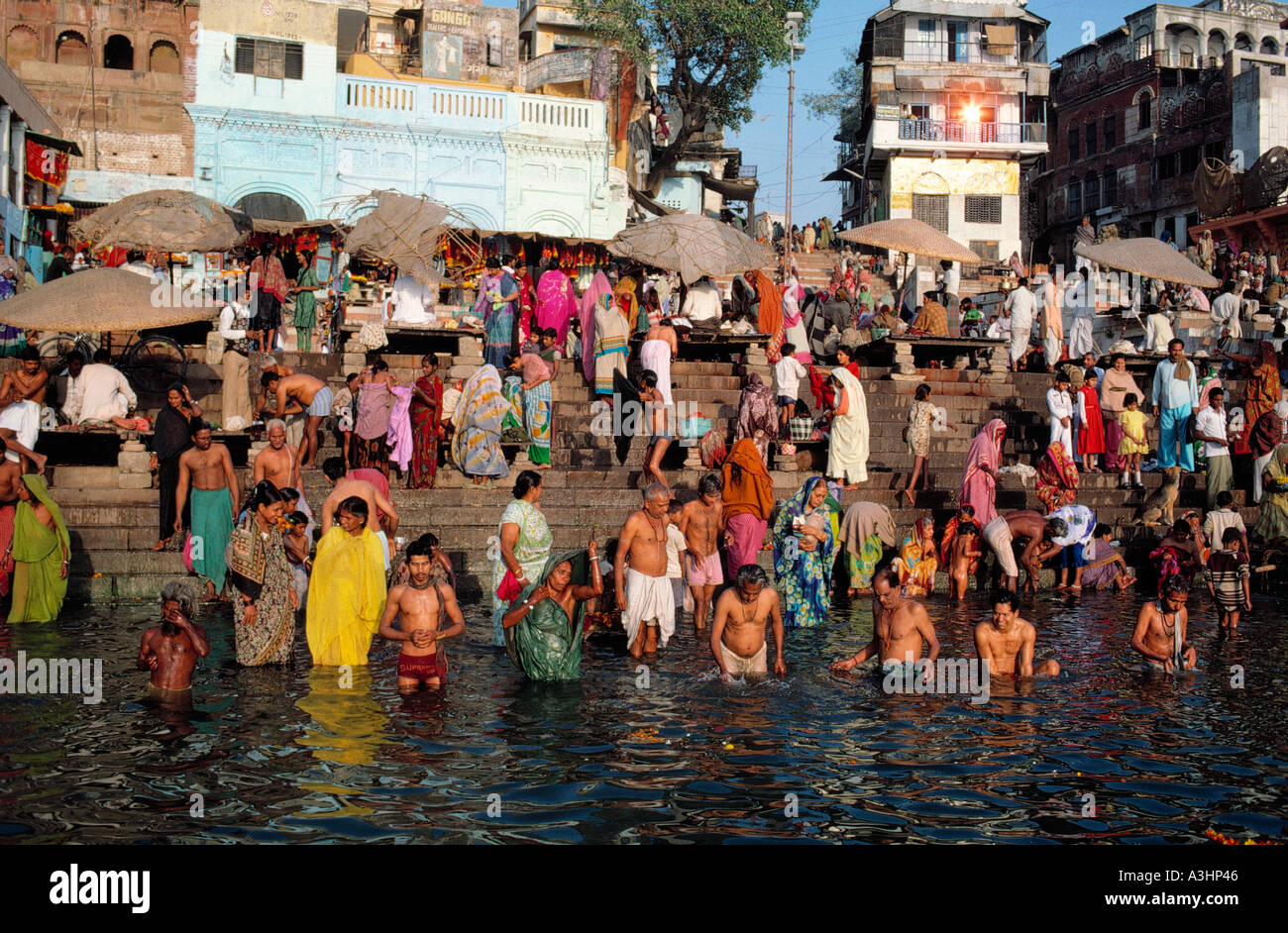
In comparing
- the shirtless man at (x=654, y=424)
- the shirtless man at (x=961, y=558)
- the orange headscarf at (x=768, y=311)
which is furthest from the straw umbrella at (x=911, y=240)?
the shirtless man at (x=961, y=558)

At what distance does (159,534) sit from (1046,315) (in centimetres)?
1287

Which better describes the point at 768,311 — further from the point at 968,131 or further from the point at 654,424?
the point at 968,131

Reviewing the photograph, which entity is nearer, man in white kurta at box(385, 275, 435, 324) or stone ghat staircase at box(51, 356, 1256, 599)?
stone ghat staircase at box(51, 356, 1256, 599)

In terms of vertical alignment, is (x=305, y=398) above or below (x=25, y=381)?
below

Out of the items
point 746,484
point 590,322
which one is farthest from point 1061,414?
point 590,322

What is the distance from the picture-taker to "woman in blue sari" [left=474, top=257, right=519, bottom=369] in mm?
16328

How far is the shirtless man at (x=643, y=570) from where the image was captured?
31.7ft

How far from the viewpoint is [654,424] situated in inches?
567

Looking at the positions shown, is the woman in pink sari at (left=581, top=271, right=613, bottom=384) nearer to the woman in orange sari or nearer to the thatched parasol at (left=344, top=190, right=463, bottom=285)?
the thatched parasol at (left=344, top=190, right=463, bottom=285)

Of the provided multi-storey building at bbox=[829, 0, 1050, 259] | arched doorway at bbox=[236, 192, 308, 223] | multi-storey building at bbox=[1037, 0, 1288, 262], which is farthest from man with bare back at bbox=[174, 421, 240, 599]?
multi-storey building at bbox=[1037, 0, 1288, 262]

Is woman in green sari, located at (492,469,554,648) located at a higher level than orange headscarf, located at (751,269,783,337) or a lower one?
lower

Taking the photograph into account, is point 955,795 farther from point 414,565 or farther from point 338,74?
point 338,74

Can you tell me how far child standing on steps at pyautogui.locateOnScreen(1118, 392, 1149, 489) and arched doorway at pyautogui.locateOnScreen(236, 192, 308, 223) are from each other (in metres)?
17.2

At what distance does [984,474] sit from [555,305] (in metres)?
6.74
